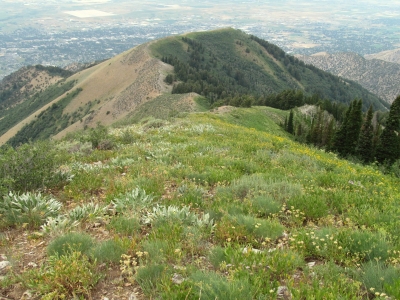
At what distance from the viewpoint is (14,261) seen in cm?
480

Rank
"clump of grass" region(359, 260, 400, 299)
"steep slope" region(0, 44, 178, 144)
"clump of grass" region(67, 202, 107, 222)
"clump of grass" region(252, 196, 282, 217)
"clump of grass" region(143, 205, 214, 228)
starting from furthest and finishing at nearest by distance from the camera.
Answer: "steep slope" region(0, 44, 178, 144)
"clump of grass" region(252, 196, 282, 217)
"clump of grass" region(67, 202, 107, 222)
"clump of grass" region(143, 205, 214, 228)
"clump of grass" region(359, 260, 400, 299)

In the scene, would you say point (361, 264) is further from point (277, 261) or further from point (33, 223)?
point (33, 223)

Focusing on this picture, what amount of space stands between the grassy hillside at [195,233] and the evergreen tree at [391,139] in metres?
38.7

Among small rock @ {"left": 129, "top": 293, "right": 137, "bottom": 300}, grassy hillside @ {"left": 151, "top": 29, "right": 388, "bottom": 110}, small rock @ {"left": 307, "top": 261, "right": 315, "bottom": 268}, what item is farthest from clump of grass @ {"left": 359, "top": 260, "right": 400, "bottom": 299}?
grassy hillside @ {"left": 151, "top": 29, "right": 388, "bottom": 110}

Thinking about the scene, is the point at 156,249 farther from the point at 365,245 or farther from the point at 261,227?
the point at 365,245

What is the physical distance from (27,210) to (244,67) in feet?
538

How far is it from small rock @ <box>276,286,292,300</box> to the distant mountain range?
203ft

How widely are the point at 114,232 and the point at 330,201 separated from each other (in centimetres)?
487

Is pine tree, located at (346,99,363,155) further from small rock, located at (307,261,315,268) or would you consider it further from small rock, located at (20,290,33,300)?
small rock, located at (20,290,33,300)

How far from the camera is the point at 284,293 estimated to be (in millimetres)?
3975

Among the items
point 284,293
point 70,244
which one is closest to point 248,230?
point 284,293

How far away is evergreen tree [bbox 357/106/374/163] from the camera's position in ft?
146

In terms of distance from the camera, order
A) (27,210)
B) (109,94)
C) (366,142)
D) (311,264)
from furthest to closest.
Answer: (109,94) → (366,142) → (27,210) → (311,264)

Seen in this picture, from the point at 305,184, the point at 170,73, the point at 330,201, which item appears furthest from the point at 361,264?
the point at 170,73
